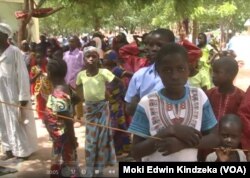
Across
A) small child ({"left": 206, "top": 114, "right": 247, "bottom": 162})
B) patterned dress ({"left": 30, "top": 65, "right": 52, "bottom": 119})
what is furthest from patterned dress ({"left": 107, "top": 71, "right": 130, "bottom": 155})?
small child ({"left": 206, "top": 114, "right": 247, "bottom": 162})

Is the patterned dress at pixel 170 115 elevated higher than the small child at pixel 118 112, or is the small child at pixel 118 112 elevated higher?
the patterned dress at pixel 170 115

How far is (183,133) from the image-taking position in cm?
221

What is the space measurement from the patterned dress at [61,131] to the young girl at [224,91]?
144cm

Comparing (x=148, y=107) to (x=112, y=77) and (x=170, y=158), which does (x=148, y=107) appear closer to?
(x=170, y=158)

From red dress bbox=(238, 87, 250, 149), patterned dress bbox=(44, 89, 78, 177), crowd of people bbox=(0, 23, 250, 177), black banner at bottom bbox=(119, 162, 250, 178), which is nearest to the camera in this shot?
crowd of people bbox=(0, 23, 250, 177)

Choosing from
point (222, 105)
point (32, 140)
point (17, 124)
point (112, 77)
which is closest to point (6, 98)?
point (17, 124)

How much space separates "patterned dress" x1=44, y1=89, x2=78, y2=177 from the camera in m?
→ 4.06

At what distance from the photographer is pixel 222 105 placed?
3250 mm

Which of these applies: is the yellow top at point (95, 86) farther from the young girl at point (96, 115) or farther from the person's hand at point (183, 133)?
the person's hand at point (183, 133)

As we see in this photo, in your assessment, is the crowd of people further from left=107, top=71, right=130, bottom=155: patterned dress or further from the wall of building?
the wall of building

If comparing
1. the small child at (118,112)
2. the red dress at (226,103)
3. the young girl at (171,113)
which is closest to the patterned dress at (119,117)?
the small child at (118,112)

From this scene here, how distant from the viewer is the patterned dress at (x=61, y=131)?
4062 millimetres

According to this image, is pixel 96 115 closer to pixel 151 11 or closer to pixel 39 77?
pixel 39 77

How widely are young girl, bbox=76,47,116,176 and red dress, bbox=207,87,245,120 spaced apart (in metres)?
1.59
